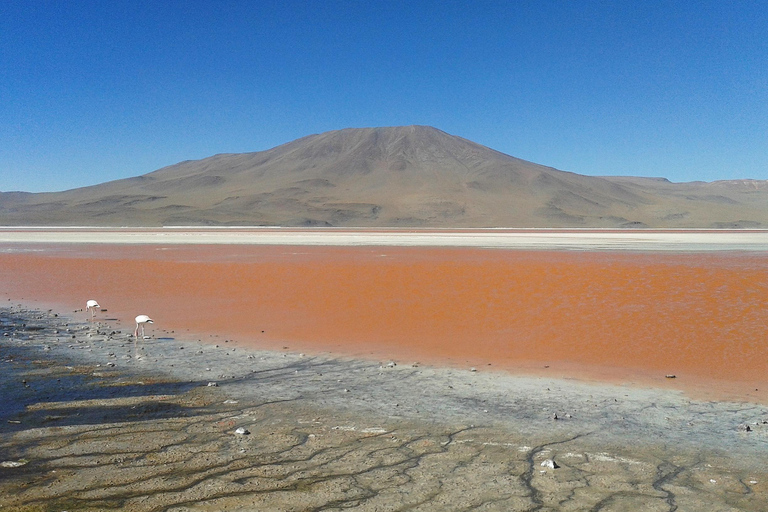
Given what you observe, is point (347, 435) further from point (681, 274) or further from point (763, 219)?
point (763, 219)

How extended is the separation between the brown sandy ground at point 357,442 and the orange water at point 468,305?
5.35 feet

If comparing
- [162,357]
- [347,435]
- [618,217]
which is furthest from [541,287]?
[618,217]

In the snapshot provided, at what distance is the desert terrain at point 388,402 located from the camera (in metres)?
4.47

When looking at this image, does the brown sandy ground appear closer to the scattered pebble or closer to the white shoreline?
the scattered pebble

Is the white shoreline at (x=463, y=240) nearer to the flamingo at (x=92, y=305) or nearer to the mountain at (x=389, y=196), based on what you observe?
the flamingo at (x=92, y=305)

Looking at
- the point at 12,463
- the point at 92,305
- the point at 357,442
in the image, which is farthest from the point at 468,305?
the point at 12,463

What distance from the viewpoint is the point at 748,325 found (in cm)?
1131

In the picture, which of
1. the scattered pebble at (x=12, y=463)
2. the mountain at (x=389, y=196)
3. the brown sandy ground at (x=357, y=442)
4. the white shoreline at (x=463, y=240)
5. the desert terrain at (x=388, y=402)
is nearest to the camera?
the brown sandy ground at (x=357, y=442)

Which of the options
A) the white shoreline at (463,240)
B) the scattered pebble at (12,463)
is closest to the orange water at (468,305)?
the scattered pebble at (12,463)

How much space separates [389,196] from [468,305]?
411 feet

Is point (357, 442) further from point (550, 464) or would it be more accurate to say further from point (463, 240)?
point (463, 240)

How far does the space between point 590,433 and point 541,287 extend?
11.2 meters

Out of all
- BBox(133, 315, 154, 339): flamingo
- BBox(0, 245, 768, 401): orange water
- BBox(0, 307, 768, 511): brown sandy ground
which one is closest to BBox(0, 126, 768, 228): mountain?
BBox(0, 245, 768, 401): orange water

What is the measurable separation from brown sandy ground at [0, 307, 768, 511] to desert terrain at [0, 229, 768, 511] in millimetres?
23
